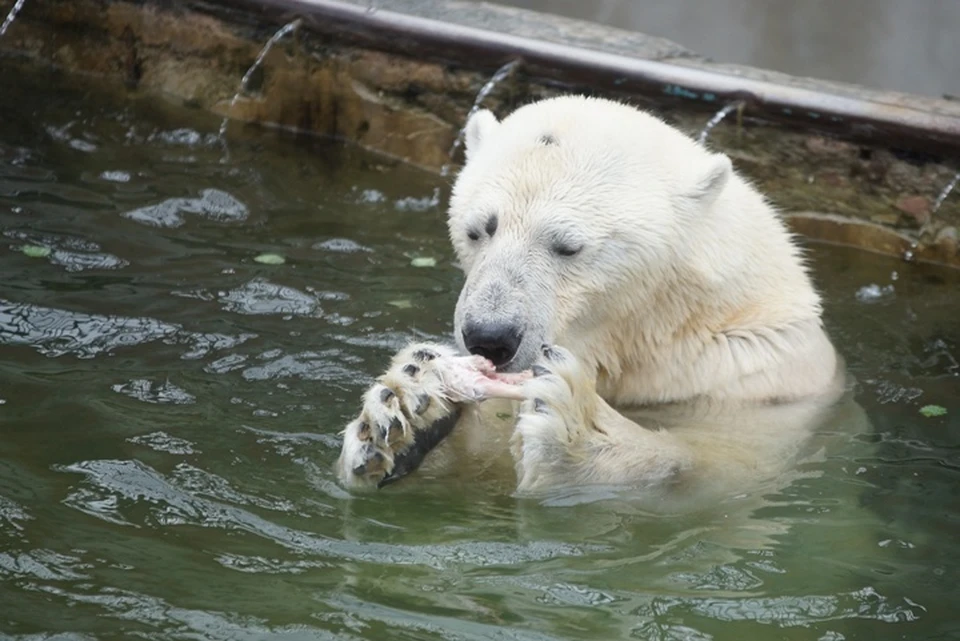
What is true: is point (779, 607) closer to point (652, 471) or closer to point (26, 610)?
point (652, 471)

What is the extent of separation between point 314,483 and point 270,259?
231cm

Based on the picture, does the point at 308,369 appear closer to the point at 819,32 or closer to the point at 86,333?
the point at 86,333

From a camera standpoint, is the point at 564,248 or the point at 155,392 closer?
the point at 564,248

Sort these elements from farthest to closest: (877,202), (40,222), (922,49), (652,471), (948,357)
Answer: (922,49) → (877,202) → (40,222) → (948,357) → (652,471)

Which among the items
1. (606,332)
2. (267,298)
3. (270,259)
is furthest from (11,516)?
(270,259)

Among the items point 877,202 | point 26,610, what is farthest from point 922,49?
point 26,610

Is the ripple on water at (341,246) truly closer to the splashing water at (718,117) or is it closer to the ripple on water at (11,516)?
the splashing water at (718,117)

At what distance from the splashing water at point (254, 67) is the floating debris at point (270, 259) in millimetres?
1750

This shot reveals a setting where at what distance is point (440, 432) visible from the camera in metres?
4.11

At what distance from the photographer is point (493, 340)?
13.3 feet

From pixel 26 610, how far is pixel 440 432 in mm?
1322

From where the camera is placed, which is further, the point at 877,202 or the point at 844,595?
the point at 877,202

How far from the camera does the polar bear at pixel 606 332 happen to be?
13.0ft

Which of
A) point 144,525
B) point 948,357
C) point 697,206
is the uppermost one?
point 697,206
